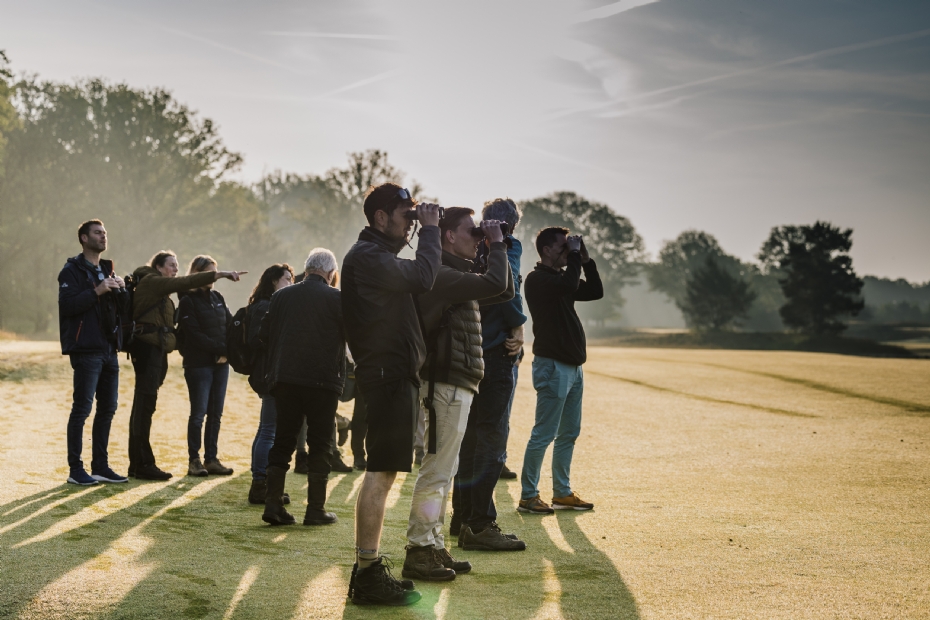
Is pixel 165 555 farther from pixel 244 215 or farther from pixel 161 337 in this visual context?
pixel 244 215

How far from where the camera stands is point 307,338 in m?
6.36

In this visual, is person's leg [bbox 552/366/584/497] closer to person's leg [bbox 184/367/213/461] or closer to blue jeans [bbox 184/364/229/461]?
blue jeans [bbox 184/364/229/461]

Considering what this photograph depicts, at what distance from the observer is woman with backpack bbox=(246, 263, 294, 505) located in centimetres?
758

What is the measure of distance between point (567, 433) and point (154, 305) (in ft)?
14.4

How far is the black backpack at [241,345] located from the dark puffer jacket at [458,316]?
3213mm

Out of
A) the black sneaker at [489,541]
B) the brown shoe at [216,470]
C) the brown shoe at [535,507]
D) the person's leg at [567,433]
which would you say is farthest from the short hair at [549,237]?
the brown shoe at [216,470]

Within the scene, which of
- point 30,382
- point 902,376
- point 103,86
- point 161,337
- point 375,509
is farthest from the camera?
point 103,86

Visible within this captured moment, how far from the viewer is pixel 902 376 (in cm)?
2253

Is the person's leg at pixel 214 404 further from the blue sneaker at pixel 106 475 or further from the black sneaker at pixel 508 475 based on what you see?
the black sneaker at pixel 508 475

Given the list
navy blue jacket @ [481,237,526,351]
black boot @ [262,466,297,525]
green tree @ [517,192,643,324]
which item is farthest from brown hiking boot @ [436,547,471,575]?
green tree @ [517,192,643,324]

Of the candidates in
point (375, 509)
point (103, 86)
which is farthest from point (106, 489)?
point (103, 86)

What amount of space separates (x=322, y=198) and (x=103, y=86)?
1770 cm

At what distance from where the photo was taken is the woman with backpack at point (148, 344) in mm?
8430

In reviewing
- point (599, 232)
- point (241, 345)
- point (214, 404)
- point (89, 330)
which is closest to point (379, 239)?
point (241, 345)
